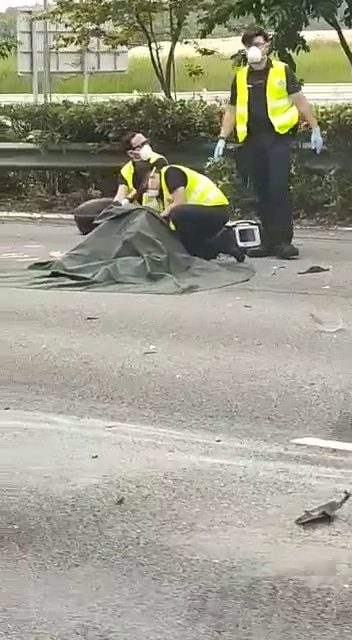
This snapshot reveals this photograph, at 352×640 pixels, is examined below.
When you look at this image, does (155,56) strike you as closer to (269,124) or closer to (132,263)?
(269,124)

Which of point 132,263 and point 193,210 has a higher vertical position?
point 193,210

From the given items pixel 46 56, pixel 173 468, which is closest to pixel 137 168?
pixel 173 468

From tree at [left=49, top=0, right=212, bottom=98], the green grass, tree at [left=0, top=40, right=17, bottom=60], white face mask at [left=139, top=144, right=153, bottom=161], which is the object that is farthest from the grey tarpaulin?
tree at [left=0, top=40, right=17, bottom=60]

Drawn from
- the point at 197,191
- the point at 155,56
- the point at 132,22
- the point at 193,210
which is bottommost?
the point at 193,210

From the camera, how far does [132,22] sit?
52.0 feet

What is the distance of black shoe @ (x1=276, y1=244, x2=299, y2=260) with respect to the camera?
10680 millimetres

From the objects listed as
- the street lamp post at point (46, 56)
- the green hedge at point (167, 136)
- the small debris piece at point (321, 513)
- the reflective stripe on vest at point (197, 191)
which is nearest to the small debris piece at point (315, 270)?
the reflective stripe on vest at point (197, 191)

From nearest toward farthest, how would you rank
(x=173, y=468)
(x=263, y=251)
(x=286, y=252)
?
(x=173, y=468), (x=286, y=252), (x=263, y=251)

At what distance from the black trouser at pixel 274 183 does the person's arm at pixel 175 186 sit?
110 centimetres

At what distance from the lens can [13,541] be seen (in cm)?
462

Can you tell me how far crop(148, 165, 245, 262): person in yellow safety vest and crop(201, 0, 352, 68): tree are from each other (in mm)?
2856

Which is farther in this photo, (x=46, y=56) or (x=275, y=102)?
(x=46, y=56)

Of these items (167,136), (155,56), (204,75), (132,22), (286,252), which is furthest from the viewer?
(204,75)

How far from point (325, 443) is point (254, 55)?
570 centimetres
